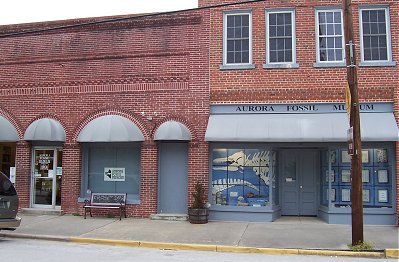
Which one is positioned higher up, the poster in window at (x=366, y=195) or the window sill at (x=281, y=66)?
the window sill at (x=281, y=66)

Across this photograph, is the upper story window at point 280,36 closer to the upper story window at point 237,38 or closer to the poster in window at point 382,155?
the upper story window at point 237,38

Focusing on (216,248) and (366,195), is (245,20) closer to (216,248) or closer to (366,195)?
(366,195)

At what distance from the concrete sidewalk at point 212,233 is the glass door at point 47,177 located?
1536 millimetres

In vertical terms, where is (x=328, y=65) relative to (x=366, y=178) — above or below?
above

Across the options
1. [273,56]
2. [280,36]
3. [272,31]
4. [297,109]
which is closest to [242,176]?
[297,109]

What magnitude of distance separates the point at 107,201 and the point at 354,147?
8.44m

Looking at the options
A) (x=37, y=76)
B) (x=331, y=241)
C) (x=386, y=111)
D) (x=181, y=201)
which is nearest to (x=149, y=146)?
(x=181, y=201)

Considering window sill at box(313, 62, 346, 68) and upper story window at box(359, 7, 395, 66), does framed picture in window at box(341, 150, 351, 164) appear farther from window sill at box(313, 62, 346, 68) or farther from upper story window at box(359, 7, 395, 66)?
upper story window at box(359, 7, 395, 66)

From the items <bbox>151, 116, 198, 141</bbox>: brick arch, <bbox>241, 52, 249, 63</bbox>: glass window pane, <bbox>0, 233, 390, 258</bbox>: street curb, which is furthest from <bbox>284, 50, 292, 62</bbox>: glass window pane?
<bbox>0, 233, 390, 258</bbox>: street curb

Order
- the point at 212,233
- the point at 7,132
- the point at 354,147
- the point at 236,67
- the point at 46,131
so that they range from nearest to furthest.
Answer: the point at 354,147 → the point at 212,233 → the point at 236,67 → the point at 46,131 → the point at 7,132

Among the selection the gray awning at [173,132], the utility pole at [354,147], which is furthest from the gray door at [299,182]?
the utility pole at [354,147]

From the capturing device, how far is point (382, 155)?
1402cm

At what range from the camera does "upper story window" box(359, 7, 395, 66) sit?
1422 centimetres

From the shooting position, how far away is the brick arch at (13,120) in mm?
16359
